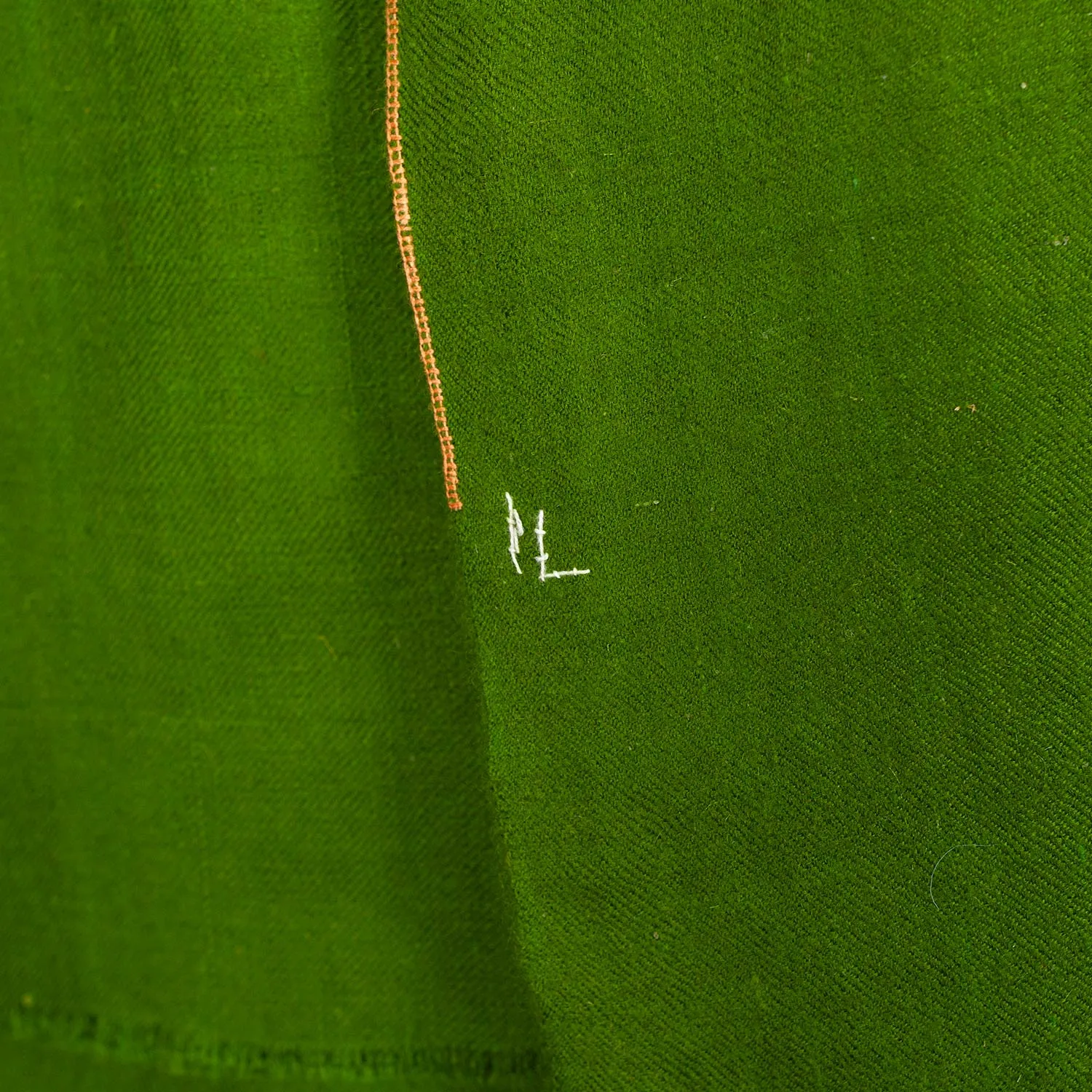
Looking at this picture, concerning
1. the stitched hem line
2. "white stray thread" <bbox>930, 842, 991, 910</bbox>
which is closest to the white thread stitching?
"white stray thread" <bbox>930, 842, 991, 910</bbox>

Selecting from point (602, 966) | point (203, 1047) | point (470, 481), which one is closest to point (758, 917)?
point (602, 966)

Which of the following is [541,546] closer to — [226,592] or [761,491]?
[761,491]

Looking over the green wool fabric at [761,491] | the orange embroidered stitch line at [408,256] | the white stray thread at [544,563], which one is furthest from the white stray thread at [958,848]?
the orange embroidered stitch line at [408,256]

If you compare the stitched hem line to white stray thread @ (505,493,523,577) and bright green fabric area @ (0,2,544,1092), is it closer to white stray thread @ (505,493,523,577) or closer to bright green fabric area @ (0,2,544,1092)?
bright green fabric area @ (0,2,544,1092)

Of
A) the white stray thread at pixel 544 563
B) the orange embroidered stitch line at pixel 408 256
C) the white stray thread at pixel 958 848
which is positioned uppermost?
the orange embroidered stitch line at pixel 408 256

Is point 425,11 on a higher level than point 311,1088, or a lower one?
higher

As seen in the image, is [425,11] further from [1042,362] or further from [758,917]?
[758,917]

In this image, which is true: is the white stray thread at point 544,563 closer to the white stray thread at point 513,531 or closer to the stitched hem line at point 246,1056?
the white stray thread at point 513,531
